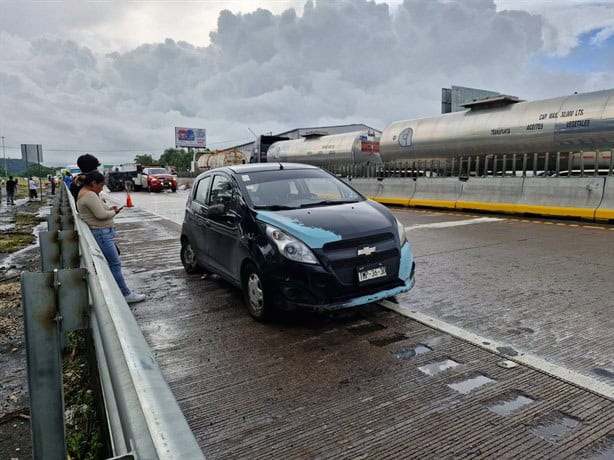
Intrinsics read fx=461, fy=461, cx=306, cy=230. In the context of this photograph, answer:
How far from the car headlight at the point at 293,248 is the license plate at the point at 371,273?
0.45m

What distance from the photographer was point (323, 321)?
4.66m

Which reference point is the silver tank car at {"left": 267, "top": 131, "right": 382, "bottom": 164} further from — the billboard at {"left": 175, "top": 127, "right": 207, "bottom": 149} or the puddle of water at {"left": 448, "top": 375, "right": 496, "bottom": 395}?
the billboard at {"left": 175, "top": 127, "right": 207, "bottom": 149}

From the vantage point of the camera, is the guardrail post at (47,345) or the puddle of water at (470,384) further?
the puddle of water at (470,384)

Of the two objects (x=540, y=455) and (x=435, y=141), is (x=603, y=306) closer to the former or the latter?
(x=540, y=455)

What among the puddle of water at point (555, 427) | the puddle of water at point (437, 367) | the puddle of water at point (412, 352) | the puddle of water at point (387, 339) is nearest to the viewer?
the puddle of water at point (555, 427)

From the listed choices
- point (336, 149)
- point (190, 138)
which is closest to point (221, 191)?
point (336, 149)

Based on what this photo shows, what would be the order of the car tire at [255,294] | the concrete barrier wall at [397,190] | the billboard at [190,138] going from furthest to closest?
the billboard at [190,138], the concrete barrier wall at [397,190], the car tire at [255,294]

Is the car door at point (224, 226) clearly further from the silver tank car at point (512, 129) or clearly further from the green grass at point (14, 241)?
the silver tank car at point (512, 129)

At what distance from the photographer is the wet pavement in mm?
2684

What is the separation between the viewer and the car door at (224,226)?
16.8 ft

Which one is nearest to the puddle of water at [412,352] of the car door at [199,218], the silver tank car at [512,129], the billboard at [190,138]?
the car door at [199,218]

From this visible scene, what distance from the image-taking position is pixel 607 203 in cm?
1084

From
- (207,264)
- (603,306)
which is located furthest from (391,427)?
(207,264)

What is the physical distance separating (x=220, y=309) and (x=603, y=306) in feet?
13.4
